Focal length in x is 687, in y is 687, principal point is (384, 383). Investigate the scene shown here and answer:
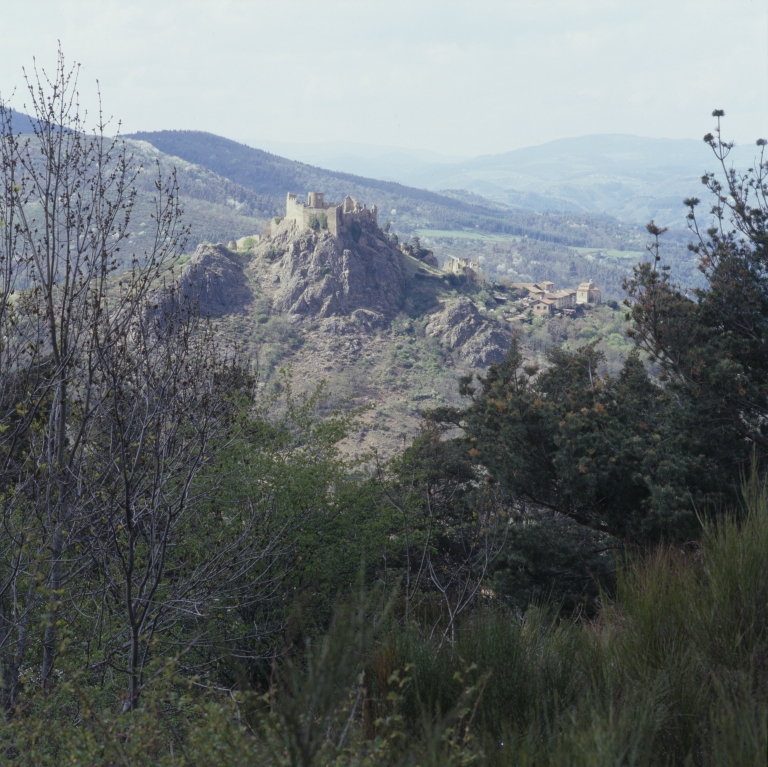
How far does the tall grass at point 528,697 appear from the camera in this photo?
1.76 meters

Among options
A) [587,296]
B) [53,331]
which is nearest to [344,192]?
[587,296]

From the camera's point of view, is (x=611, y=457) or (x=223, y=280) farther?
(x=223, y=280)

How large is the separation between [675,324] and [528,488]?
3070 mm

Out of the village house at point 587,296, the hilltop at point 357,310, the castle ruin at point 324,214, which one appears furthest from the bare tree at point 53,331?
the village house at point 587,296

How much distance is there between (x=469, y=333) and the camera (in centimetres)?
8000

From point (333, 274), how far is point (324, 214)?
720 centimetres

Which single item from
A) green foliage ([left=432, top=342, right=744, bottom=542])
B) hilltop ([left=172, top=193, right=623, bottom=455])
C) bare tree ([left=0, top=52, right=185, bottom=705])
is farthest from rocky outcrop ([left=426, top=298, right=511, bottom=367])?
bare tree ([left=0, top=52, right=185, bottom=705])

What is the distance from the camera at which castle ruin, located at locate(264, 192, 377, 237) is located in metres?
82.1

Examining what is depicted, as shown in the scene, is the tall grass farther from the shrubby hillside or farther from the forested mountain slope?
the forested mountain slope

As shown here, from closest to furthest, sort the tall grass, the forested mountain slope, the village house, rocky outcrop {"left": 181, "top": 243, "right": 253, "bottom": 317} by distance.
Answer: the tall grass, rocky outcrop {"left": 181, "top": 243, "right": 253, "bottom": 317}, the village house, the forested mountain slope

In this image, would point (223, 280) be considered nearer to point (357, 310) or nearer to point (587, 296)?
point (357, 310)

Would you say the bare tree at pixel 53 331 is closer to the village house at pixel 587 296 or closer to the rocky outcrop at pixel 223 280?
the rocky outcrop at pixel 223 280

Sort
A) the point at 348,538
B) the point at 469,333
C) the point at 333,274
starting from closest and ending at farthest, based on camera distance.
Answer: the point at 348,538 < the point at 469,333 < the point at 333,274

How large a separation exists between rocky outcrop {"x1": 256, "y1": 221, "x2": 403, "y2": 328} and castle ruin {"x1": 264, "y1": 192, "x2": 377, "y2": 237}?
91 centimetres
